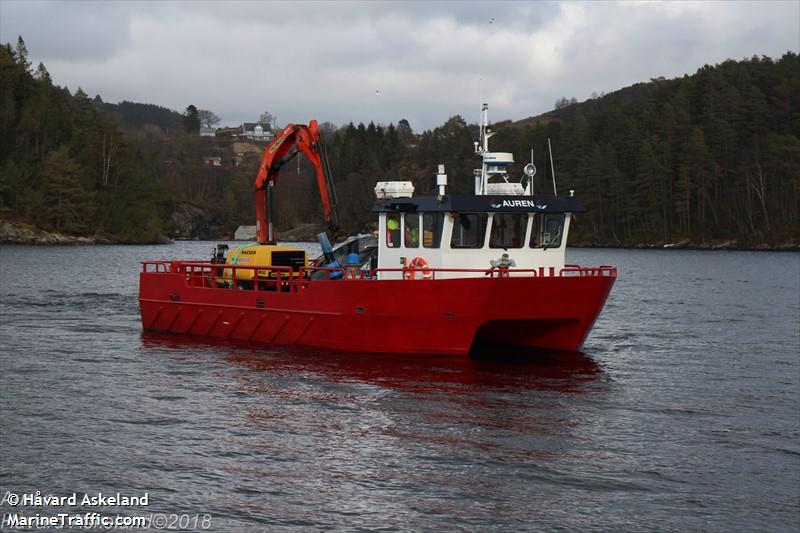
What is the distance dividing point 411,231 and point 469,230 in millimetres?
1493

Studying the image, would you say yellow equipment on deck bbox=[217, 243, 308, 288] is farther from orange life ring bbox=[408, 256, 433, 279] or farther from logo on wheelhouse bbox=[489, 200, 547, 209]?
logo on wheelhouse bbox=[489, 200, 547, 209]

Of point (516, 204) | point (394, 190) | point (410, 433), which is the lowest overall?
point (410, 433)

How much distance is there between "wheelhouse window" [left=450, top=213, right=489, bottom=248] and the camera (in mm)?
22641

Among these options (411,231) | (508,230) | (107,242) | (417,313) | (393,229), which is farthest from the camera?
(107,242)

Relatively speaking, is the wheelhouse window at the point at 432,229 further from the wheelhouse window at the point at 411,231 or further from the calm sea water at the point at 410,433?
the calm sea water at the point at 410,433

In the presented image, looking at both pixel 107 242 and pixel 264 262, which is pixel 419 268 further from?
pixel 107 242

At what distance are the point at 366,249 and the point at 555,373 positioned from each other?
275 inches

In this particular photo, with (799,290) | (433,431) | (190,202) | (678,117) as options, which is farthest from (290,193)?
(433,431)

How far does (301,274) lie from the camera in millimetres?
25016

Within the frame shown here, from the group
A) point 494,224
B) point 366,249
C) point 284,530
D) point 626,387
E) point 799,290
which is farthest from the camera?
point 799,290

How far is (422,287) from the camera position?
2155 centimetres

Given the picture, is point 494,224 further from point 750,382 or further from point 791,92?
point 791,92

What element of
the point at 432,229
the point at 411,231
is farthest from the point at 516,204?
the point at 411,231

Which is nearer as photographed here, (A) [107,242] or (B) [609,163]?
(B) [609,163]
